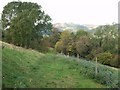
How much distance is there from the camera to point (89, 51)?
58906 mm

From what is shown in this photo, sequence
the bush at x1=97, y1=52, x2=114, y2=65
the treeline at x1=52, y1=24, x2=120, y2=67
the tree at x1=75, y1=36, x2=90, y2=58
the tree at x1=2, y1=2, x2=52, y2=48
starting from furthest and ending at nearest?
the tree at x1=75, y1=36, x2=90, y2=58, the treeline at x1=52, y1=24, x2=120, y2=67, the bush at x1=97, y1=52, x2=114, y2=65, the tree at x1=2, y1=2, x2=52, y2=48

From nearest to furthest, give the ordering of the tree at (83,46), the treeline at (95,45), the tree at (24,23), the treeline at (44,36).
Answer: the tree at (24,23) → the treeline at (44,36) → the treeline at (95,45) → the tree at (83,46)

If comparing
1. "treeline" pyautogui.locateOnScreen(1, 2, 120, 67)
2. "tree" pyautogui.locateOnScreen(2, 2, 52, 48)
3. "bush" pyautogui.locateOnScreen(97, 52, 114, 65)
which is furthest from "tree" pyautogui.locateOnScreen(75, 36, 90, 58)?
"tree" pyautogui.locateOnScreen(2, 2, 52, 48)

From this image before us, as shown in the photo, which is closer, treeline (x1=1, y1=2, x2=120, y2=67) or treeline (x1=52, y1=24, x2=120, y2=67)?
treeline (x1=1, y1=2, x2=120, y2=67)

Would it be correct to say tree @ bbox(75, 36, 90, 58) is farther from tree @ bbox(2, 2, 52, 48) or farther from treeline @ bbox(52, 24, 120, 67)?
tree @ bbox(2, 2, 52, 48)

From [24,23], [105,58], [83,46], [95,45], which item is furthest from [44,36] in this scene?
[24,23]

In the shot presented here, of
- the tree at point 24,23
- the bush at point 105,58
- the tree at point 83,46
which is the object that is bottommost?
the bush at point 105,58

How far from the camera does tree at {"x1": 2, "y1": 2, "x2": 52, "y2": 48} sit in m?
36.1

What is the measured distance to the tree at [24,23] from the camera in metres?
36.1

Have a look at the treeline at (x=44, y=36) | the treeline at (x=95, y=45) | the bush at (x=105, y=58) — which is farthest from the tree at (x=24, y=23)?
Result: the treeline at (x=95, y=45)

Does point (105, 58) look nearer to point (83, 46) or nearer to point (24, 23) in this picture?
point (83, 46)

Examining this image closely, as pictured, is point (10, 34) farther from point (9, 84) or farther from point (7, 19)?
point (9, 84)

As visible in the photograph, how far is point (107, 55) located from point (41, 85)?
38898mm

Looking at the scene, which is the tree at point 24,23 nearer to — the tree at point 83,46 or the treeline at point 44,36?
the treeline at point 44,36
